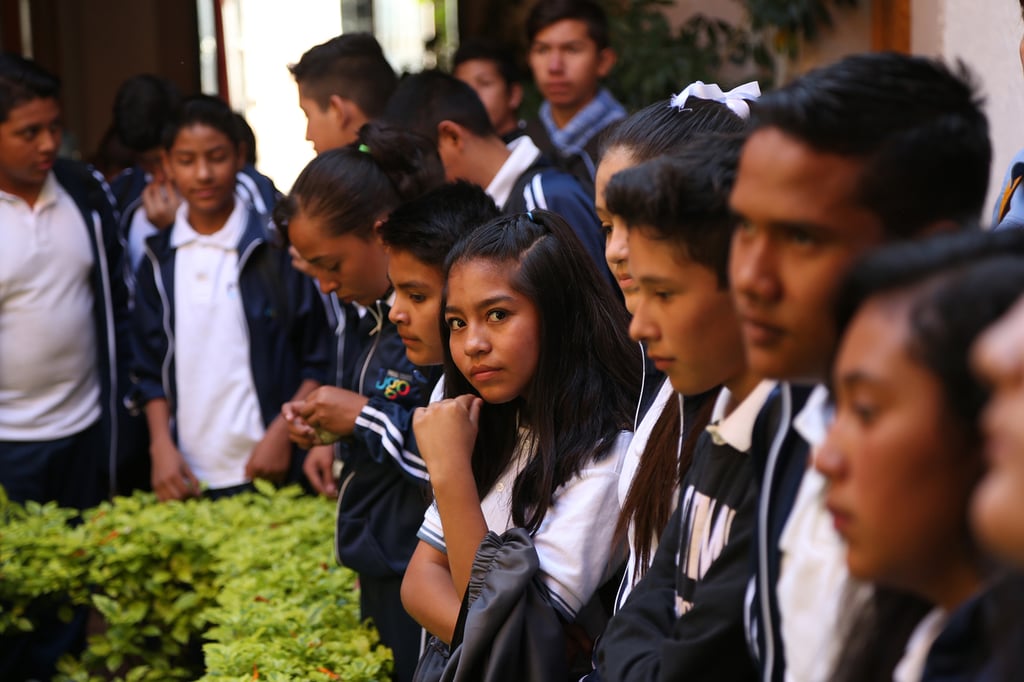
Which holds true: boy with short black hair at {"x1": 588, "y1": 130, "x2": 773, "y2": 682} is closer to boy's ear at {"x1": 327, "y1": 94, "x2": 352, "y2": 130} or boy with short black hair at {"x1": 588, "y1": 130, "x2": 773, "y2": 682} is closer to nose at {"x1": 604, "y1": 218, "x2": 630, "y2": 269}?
nose at {"x1": 604, "y1": 218, "x2": 630, "y2": 269}

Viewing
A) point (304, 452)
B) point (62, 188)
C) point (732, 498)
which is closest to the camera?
point (732, 498)

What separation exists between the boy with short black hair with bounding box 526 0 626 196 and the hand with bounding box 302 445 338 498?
1.78 metres

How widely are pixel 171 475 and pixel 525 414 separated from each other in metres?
2.39

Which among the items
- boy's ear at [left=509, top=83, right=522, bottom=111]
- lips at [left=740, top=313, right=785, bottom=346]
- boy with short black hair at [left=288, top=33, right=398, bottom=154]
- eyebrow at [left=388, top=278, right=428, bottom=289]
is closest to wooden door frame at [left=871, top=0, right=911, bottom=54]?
boy's ear at [left=509, top=83, right=522, bottom=111]

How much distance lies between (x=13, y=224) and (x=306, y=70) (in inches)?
51.0

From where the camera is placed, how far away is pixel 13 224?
4785 mm

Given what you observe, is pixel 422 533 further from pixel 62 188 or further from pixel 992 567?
pixel 62 188

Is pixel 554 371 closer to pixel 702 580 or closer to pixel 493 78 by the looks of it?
pixel 702 580

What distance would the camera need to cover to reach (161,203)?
202 inches

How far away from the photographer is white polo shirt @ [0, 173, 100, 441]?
4.80m

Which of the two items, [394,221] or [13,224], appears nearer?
[394,221]

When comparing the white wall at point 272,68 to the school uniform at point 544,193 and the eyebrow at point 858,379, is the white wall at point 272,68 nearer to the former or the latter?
the school uniform at point 544,193

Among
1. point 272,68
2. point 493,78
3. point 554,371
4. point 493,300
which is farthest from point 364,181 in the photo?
point 272,68

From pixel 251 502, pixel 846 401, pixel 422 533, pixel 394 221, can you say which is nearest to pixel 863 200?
pixel 846 401
